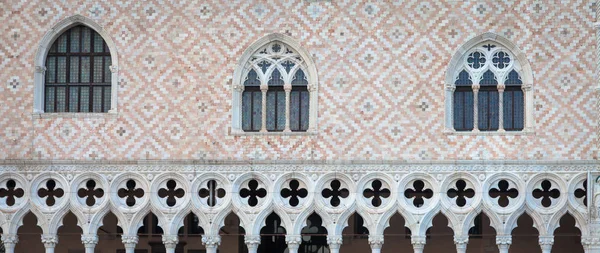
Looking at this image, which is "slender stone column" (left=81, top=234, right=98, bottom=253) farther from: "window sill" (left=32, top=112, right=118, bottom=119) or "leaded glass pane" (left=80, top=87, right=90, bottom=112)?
"leaded glass pane" (left=80, top=87, right=90, bottom=112)

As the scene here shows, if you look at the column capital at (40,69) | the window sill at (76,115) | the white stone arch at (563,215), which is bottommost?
the white stone arch at (563,215)

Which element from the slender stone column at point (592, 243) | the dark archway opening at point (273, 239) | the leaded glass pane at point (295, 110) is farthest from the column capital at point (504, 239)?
the dark archway opening at point (273, 239)

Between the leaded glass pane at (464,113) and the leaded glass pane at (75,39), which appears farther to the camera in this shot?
the leaded glass pane at (75,39)

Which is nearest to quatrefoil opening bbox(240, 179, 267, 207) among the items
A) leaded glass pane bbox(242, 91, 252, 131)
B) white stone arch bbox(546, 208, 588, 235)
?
leaded glass pane bbox(242, 91, 252, 131)

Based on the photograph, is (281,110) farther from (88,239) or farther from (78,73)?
(88,239)

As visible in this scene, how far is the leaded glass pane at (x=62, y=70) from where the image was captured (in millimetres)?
A: 23250

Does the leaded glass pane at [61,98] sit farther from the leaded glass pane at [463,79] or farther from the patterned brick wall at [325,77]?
the leaded glass pane at [463,79]

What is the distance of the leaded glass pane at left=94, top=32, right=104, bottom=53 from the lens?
915 inches

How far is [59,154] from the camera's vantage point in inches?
900

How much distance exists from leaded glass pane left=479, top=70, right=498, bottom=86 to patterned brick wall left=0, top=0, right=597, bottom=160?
28.5 inches

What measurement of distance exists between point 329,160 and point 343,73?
5.36ft

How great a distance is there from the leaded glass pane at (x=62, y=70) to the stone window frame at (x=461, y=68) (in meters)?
7.17

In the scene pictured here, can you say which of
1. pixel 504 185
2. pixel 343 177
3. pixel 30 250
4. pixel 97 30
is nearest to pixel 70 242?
pixel 30 250

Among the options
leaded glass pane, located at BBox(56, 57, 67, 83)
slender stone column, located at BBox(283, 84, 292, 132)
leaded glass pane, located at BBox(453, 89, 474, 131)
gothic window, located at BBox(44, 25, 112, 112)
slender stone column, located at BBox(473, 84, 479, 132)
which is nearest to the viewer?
slender stone column, located at BBox(473, 84, 479, 132)
